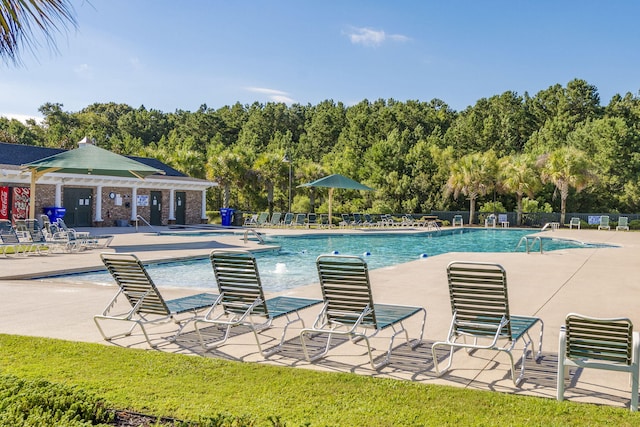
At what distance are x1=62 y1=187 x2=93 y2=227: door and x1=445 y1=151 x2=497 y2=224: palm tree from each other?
22.3 metres

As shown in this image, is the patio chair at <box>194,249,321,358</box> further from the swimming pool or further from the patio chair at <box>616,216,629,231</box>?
the patio chair at <box>616,216,629,231</box>

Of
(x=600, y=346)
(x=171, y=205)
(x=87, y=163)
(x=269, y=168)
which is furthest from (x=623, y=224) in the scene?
(x=600, y=346)

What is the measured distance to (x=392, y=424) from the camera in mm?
3334

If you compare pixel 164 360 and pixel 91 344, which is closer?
pixel 164 360

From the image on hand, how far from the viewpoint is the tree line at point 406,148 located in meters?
36.9

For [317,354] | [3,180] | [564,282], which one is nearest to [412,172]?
[3,180]

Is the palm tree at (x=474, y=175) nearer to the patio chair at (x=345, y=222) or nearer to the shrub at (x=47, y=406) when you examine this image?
the patio chair at (x=345, y=222)

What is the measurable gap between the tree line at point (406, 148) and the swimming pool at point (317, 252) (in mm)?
6668

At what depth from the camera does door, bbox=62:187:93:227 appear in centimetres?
2653

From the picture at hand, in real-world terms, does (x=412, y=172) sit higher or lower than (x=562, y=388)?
higher

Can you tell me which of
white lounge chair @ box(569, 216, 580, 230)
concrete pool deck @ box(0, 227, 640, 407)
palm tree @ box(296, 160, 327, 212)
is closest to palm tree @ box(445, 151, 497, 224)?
white lounge chair @ box(569, 216, 580, 230)

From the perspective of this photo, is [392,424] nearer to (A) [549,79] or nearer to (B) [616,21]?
(B) [616,21]

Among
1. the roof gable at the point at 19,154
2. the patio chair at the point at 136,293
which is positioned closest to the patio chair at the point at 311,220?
the roof gable at the point at 19,154

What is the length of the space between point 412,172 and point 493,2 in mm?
18511
